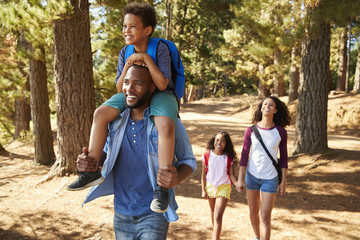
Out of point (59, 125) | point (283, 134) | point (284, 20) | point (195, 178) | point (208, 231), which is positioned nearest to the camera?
point (283, 134)

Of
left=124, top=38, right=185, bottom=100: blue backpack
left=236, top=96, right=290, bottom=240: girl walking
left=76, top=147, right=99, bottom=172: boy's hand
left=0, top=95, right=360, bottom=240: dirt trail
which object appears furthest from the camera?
left=0, top=95, right=360, bottom=240: dirt trail

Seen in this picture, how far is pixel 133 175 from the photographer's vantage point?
205cm

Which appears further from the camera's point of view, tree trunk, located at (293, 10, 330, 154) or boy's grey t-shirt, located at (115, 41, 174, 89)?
tree trunk, located at (293, 10, 330, 154)

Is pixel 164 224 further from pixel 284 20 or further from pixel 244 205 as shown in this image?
pixel 284 20

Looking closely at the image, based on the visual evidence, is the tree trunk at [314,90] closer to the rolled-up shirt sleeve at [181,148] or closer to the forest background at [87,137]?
the forest background at [87,137]

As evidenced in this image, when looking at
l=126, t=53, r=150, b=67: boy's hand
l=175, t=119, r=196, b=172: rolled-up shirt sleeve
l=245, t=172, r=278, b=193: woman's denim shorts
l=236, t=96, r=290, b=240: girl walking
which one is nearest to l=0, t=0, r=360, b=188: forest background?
l=236, t=96, r=290, b=240: girl walking

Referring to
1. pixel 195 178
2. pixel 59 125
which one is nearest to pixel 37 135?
pixel 59 125

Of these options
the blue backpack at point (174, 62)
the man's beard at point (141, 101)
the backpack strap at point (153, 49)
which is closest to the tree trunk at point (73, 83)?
the blue backpack at point (174, 62)

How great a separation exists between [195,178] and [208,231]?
9.56 ft

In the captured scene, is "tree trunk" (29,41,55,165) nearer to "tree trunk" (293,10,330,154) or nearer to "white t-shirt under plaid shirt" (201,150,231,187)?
"white t-shirt under plaid shirt" (201,150,231,187)

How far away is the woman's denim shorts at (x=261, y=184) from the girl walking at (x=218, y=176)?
0.69 ft

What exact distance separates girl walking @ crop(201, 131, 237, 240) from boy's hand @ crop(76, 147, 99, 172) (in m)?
2.24

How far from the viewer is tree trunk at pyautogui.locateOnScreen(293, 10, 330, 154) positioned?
7.91 meters

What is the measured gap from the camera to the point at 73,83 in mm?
6223
